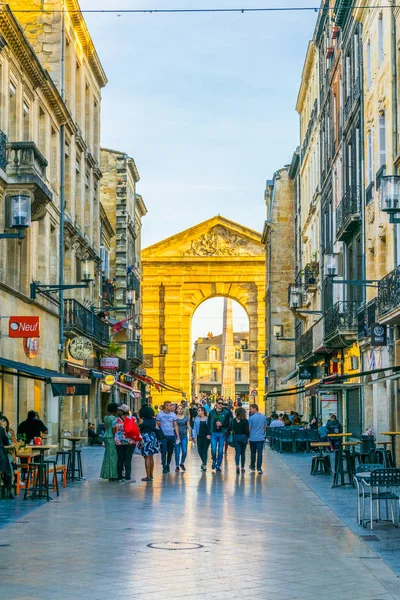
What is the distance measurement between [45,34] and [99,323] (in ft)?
37.2

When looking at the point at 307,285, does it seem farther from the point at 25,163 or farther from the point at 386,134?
the point at 25,163

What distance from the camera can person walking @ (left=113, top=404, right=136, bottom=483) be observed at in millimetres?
20430

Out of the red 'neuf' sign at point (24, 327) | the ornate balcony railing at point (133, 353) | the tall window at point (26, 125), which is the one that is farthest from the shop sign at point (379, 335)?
the ornate balcony railing at point (133, 353)

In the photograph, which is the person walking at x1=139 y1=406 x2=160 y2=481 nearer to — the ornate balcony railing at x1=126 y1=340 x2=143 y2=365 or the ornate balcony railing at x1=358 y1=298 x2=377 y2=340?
the ornate balcony railing at x1=358 y1=298 x2=377 y2=340

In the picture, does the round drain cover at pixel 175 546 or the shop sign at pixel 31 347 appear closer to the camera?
the round drain cover at pixel 175 546

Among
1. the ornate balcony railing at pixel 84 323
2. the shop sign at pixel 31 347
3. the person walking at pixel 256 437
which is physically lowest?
the person walking at pixel 256 437

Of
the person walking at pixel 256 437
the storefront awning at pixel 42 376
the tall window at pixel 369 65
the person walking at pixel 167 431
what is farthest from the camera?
the tall window at pixel 369 65

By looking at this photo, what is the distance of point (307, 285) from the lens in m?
42.9

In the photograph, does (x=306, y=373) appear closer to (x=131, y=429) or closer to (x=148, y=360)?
(x=131, y=429)

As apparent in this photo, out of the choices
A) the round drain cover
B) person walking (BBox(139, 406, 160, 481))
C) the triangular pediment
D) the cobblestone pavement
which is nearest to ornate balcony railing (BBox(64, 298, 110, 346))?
person walking (BBox(139, 406, 160, 481))

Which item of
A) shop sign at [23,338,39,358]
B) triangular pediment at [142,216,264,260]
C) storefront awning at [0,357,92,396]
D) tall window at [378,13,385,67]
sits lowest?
storefront awning at [0,357,92,396]

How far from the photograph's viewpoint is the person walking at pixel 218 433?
23922 mm

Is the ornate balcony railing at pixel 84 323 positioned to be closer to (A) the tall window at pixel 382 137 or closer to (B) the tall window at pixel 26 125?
(B) the tall window at pixel 26 125

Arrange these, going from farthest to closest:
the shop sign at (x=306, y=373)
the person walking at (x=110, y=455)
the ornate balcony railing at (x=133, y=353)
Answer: the ornate balcony railing at (x=133, y=353) → the shop sign at (x=306, y=373) → the person walking at (x=110, y=455)
